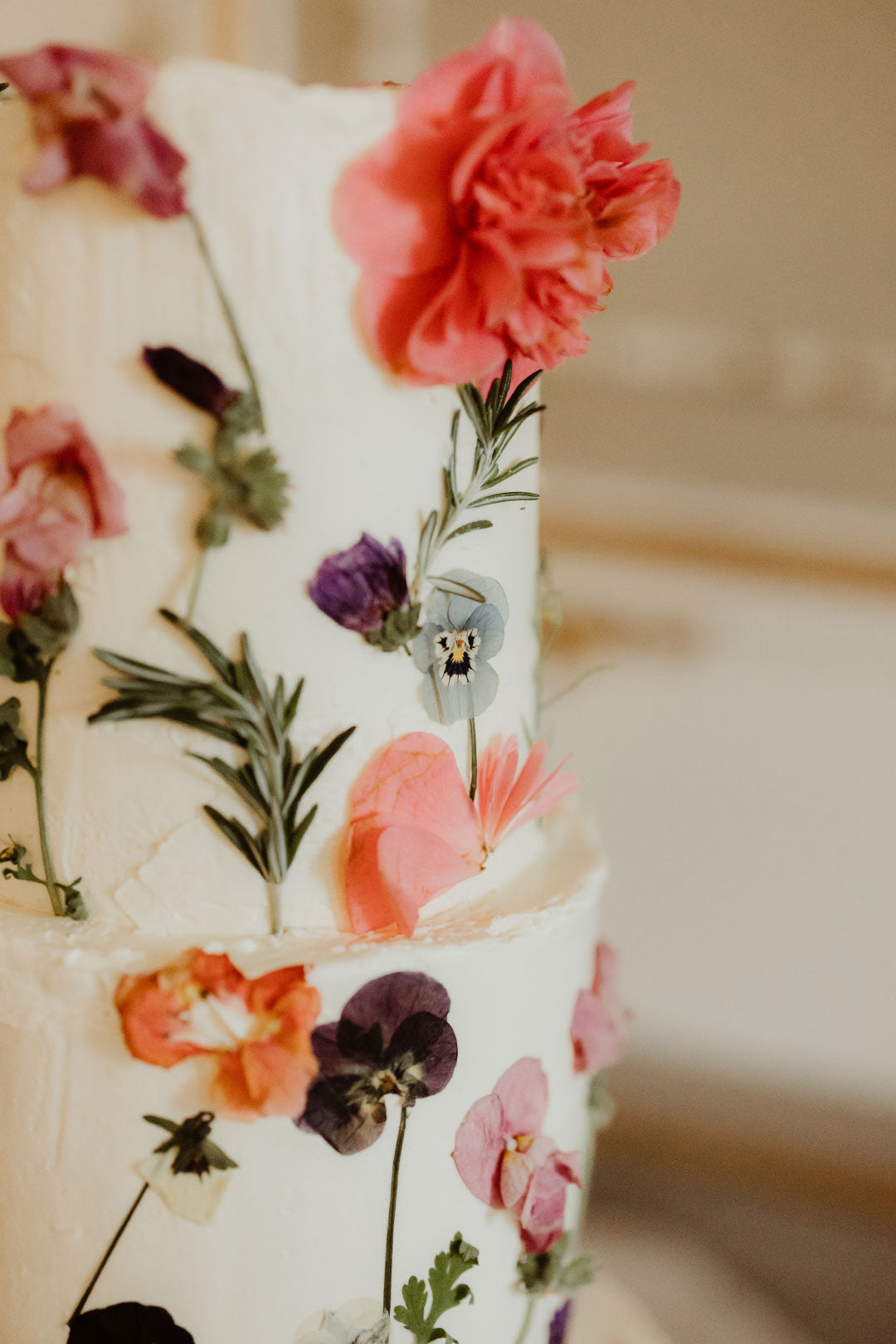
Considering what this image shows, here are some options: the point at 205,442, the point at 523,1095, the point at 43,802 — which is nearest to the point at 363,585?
the point at 205,442

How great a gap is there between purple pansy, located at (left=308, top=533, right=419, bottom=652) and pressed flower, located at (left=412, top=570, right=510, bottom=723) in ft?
0.07

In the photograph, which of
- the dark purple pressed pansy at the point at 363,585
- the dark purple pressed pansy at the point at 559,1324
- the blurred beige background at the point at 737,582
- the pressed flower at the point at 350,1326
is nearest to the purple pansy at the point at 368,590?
the dark purple pressed pansy at the point at 363,585

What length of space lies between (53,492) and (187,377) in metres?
0.10

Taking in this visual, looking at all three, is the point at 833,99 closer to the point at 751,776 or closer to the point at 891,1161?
the point at 751,776

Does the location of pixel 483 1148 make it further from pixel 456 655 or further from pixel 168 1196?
pixel 456 655

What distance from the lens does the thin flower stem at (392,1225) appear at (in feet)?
2.08

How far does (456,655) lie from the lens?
655 mm

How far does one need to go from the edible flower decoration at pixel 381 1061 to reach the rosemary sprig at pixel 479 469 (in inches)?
9.1

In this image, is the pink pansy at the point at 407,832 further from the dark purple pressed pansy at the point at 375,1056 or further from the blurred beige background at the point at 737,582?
the blurred beige background at the point at 737,582

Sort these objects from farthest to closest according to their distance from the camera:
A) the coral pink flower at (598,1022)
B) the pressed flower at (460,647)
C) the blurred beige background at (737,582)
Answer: the blurred beige background at (737,582) → the coral pink flower at (598,1022) → the pressed flower at (460,647)

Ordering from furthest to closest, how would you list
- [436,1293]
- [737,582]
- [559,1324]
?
[737,582] → [559,1324] → [436,1293]

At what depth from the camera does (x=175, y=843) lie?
616mm

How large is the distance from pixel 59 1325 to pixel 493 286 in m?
0.63

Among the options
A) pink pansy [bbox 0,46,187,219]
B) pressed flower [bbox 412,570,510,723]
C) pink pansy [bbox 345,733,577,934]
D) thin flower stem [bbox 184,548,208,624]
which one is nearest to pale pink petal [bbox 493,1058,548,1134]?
pink pansy [bbox 345,733,577,934]
